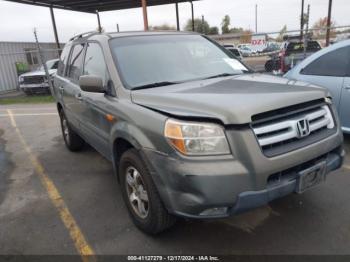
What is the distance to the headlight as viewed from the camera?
7.86ft

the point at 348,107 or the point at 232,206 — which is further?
the point at 348,107

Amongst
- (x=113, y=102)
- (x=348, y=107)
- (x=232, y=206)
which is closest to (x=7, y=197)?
(x=113, y=102)

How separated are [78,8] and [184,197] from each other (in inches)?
933

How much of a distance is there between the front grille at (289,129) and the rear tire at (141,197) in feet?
3.24

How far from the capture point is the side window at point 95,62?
361 cm

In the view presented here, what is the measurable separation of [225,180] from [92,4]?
21988mm

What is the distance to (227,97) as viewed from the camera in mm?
2594

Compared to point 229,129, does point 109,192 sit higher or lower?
lower

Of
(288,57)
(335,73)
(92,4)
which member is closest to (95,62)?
(335,73)

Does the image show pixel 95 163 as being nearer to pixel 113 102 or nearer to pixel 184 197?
pixel 113 102

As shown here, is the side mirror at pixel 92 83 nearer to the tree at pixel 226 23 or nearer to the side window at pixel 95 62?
the side window at pixel 95 62

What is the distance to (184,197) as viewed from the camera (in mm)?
2436

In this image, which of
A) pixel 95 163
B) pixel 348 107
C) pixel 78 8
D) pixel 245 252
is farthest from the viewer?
pixel 78 8

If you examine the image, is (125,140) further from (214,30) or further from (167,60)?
(214,30)
